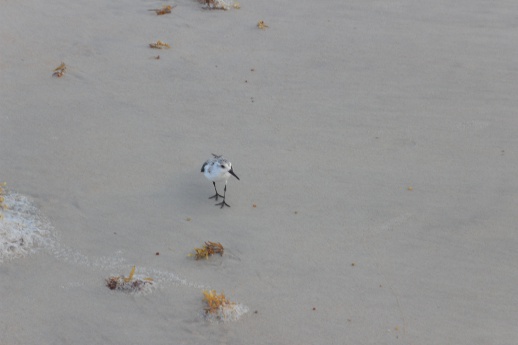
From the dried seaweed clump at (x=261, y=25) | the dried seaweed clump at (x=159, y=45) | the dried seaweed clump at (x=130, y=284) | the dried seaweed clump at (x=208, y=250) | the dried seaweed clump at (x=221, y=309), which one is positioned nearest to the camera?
the dried seaweed clump at (x=221, y=309)

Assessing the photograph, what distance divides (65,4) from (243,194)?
5.36m

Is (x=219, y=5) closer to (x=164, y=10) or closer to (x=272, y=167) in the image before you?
(x=164, y=10)

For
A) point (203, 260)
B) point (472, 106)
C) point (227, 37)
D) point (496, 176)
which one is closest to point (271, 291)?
point (203, 260)

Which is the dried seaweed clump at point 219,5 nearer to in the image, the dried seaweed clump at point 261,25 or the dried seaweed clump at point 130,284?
the dried seaweed clump at point 261,25

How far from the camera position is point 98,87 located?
8.37 meters

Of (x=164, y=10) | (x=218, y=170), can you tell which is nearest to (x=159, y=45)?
(x=164, y=10)

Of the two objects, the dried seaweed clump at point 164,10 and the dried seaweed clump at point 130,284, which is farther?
the dried seaweed clump at point 164,10

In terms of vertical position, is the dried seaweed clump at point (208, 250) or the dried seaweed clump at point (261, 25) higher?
the dried seaweed clump at point (261, 25)

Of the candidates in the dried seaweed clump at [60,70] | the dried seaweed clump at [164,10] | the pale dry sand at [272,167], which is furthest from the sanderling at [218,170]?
the dried seaweed clump at [164,10]

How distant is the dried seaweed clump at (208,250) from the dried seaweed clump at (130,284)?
20.7 inches

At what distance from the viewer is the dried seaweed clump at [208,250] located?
5.88m

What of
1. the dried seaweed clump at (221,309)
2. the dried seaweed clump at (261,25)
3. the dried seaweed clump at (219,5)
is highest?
the dried seaweed clump at (219,5)

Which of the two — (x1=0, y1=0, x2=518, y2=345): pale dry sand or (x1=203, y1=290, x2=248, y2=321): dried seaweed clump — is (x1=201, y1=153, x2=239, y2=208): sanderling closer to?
(x1=0, y1=0, x2=518, y2=345): pale dry sand

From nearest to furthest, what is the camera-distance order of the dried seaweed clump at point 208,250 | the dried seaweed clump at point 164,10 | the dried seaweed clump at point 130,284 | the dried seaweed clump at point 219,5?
the dried seaweed clump at point 130,284, the dried seaweed clump at point 208,250, the dried seaweed clump at point 164,10, the dried seaweed clump at point 219,5
